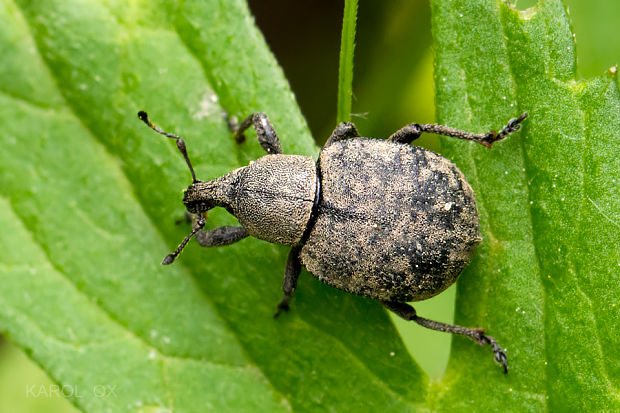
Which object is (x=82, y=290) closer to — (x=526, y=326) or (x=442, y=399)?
(x=442, y=399)

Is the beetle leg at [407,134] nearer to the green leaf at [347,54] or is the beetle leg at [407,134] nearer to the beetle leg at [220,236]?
the green leaf at [347,54]

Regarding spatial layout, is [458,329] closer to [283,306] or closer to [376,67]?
[283,306]

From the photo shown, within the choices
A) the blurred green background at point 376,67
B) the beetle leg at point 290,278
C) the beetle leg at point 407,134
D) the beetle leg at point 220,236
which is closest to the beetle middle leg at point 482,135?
the beetle leg at point 407,134

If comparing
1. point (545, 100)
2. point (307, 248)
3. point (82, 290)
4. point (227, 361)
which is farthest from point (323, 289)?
point (545, 100)

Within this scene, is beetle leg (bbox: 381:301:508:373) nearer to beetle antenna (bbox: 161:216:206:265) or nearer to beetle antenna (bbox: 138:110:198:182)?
beetle antenna (bbox: 161:216:206:265)

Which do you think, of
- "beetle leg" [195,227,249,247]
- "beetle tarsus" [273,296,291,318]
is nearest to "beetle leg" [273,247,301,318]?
"beetle tarsus" [273,296,291,318]
